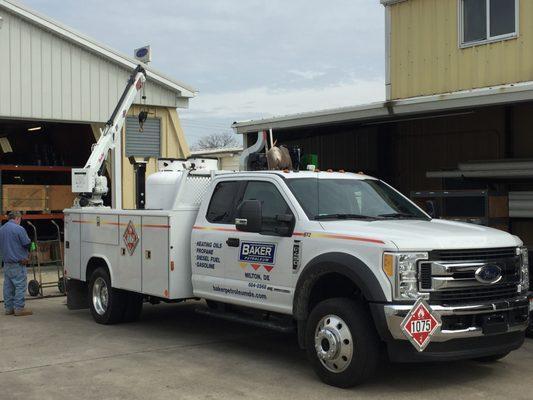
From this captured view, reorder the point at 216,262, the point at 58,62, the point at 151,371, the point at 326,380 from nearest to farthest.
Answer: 1. the point at 326,380
2. the point at 151,371
3. the point at 216,262
4. the point at 58,62

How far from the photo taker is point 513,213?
11.2m

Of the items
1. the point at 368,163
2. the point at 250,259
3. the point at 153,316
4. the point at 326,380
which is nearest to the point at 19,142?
the point at 368,163

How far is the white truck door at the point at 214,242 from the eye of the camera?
307 inches

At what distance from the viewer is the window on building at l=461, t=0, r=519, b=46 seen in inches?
485

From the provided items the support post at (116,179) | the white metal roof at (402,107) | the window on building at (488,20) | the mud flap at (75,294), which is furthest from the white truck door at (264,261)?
the support post at (116,179)

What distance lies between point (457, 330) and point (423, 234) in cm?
90

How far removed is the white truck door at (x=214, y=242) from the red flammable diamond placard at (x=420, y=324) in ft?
7.86

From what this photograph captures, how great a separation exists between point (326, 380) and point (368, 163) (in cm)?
1091

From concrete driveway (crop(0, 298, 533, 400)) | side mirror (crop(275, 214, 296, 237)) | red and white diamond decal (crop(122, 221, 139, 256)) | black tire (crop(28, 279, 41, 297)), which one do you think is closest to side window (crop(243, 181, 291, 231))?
side mirror (crop(275, 214, 296, 237))

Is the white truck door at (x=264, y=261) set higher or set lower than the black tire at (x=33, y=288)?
higher

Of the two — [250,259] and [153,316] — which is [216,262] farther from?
[153,316]

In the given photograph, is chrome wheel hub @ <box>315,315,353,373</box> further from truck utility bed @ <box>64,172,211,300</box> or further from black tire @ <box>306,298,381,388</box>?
truck utility bed @ <box>64,172,211,300</box>

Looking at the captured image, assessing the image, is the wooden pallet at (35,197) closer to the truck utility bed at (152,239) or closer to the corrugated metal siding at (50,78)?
the corrugated metal siding at (50,78)

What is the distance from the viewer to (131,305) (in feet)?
32.0
